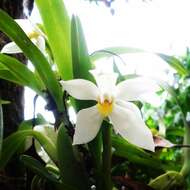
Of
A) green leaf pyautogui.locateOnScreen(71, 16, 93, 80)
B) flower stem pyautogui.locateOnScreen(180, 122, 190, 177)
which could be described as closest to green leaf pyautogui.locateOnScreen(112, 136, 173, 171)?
flower stem pyautogui.locateOnScreen(180, 122, 190, 177)

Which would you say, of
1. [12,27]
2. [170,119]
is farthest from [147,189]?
[170,119]

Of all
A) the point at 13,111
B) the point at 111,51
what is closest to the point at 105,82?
the point at 111,51

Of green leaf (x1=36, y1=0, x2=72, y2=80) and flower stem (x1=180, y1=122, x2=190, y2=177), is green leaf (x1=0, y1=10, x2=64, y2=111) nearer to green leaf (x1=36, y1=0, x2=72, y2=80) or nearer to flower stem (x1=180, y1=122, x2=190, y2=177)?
green leaf (x1=36, y1=0, x2=72, y2=80)

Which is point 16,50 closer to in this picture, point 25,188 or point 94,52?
point 94,52

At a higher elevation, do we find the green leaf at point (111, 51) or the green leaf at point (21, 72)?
the green leaf at point (111, 51)

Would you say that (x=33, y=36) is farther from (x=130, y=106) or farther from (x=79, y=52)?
(x=130, y=106)

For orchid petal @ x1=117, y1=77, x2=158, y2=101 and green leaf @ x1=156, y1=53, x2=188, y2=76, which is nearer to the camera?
orchid petal @ x1=117, y1=77, x2=158, y2=101

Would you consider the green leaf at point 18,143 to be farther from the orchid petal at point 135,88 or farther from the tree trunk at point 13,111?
the orchid petal at point 135,88

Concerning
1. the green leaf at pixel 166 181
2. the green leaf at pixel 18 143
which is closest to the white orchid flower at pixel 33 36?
the green leaf at pixel 18 143
